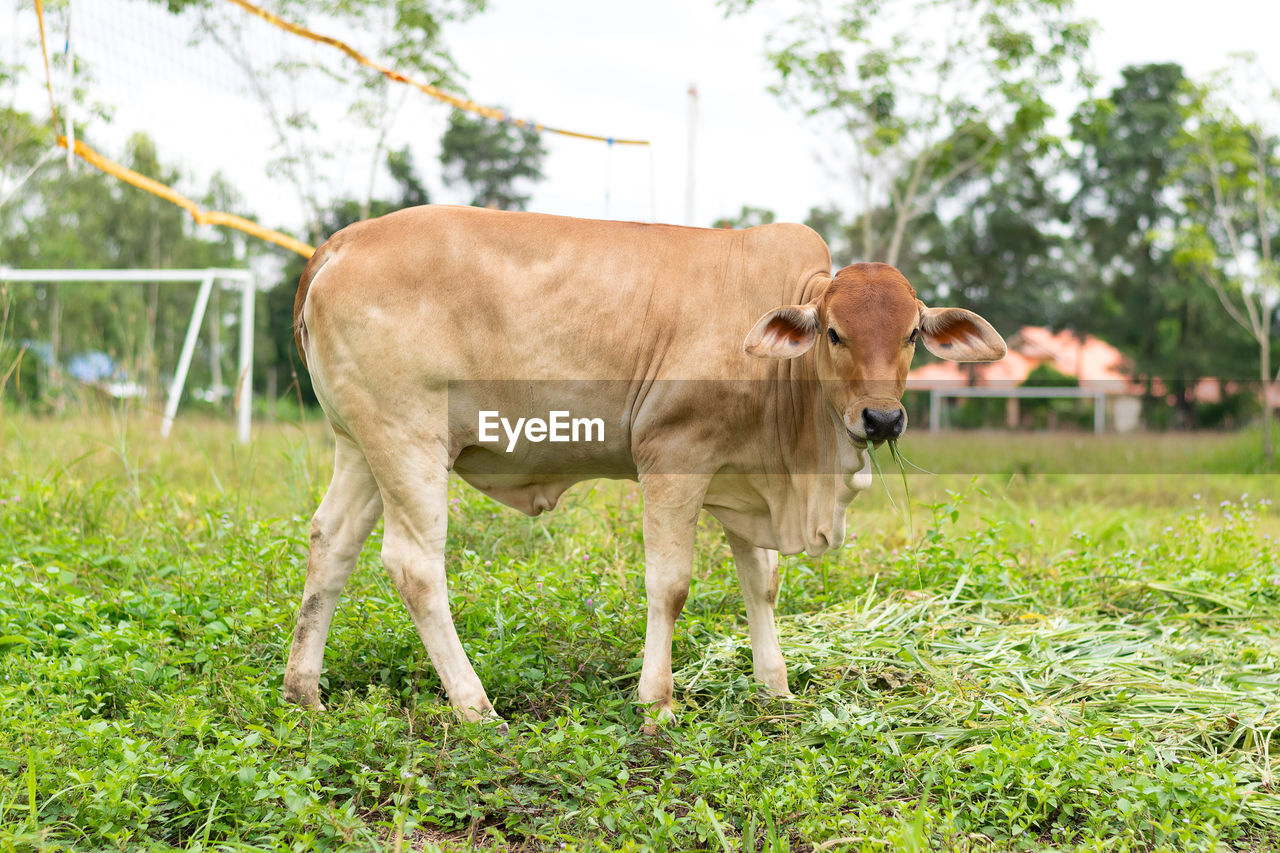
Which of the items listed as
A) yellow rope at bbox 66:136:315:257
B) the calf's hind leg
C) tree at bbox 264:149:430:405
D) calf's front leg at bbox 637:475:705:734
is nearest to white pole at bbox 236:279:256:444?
yellow rope at bbox 66:136:315:257

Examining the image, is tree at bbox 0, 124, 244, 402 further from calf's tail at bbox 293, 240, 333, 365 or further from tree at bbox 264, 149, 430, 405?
calf's tail at bbox 293, 240, 333, 365

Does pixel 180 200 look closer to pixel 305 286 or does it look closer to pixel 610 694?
pixel 305 286

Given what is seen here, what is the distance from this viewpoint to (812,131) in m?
12.7

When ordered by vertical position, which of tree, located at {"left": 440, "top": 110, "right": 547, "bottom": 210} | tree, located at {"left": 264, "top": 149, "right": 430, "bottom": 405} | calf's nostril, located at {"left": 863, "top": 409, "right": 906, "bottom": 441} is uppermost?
tree, located at {"left": 440, "top": 110, "right": 547, "bottom": 210}

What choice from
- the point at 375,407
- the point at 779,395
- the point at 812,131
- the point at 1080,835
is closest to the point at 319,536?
the point at 375,407

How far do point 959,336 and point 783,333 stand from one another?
57cm

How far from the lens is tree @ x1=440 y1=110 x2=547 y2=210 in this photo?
73.6 ft

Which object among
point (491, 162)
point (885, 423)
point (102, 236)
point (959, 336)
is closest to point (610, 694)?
point (885, 423)

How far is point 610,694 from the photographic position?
11.3 feet

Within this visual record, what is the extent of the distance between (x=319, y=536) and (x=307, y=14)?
35.5 ft

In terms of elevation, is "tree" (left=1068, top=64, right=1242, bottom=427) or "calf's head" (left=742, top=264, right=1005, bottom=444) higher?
"tree" (left=1068, top=64, right=1242, bottom=427)

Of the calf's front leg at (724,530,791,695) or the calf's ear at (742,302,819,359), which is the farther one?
the calf's front leg at (724,530,791,695)

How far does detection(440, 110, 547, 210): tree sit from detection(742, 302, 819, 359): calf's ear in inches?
777

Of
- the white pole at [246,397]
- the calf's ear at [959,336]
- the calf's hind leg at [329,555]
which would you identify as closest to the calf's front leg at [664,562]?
the calf's ear at [959,336]
